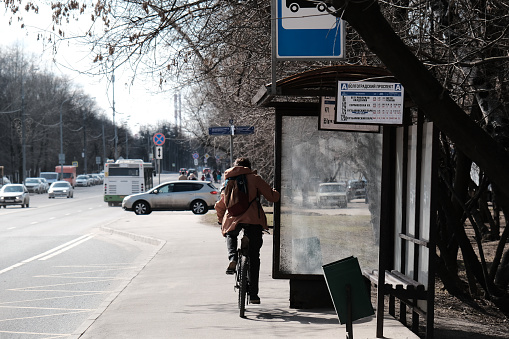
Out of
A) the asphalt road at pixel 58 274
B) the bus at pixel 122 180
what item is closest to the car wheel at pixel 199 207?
the asphalt road at pixel 58 274

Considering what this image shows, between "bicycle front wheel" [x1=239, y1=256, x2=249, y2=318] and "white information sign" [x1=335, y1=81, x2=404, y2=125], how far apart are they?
2.39m

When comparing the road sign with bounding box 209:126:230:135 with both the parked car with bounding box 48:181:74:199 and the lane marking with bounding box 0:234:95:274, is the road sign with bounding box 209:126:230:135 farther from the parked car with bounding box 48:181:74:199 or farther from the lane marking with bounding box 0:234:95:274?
the parked car with bounding box 48:181:74:199

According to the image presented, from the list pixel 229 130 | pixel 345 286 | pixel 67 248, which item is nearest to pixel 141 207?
pixel 67 248

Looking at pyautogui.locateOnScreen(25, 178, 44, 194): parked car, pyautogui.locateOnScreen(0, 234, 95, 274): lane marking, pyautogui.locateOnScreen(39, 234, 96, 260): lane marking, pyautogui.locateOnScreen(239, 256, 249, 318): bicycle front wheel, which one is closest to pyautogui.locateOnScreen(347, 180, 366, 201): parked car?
pyautogui.locateOnScreen(239, 256, 249, 318): bicycle front wheel

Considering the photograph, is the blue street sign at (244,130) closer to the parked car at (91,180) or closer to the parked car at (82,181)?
the parked car at (82,181)

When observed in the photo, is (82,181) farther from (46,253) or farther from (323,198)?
(323,198)

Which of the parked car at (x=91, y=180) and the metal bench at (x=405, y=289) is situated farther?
the parked car at (x=91, y=180)

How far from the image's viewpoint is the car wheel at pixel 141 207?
34.1 m

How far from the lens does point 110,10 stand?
415 inches

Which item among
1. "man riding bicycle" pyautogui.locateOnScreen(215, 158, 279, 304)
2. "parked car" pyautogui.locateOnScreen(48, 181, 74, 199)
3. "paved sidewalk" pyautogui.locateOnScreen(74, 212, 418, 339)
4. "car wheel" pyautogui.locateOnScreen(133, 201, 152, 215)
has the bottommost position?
"parked car" pyautogui.locateOnScreen(48, 181, 74, 199)

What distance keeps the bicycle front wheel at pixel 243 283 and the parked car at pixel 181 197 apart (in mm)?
25687

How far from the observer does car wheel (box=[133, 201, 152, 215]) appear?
34062 millimetres

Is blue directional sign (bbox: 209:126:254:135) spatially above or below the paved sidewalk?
above

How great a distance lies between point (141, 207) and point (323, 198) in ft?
84.7
